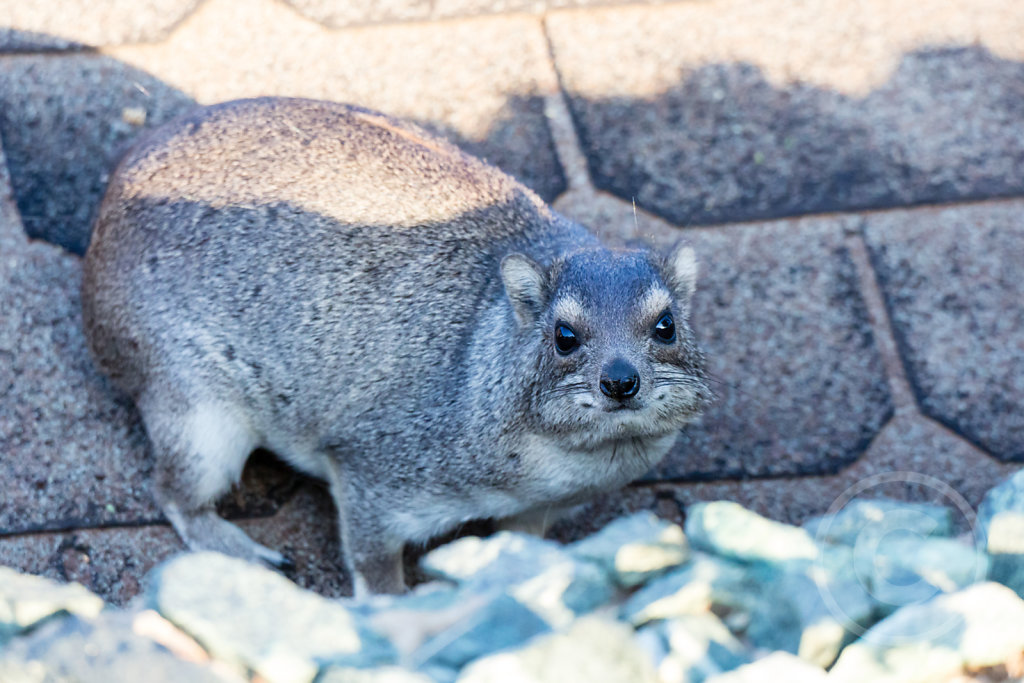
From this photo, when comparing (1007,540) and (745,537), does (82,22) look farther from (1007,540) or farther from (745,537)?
(1007,540)

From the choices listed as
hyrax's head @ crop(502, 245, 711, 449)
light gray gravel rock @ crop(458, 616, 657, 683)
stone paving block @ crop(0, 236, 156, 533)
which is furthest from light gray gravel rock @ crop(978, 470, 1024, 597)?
stone paving block @ crop(0, 236, 156, 533)

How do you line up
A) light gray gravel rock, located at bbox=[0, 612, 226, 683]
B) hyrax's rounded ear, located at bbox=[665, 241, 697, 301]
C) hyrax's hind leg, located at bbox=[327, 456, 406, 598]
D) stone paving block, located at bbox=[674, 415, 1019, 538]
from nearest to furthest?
light gray gravel rock, located at bbox=[0, 612, 226, 683] → hyrax's rounded ear, located at bbox=[665, 241, 697, 301] → hyrax's hind leg, located at bbox=[327, 456, 406, 598] → stone paving block, located at bbox=[674, 415, 1019, 538]

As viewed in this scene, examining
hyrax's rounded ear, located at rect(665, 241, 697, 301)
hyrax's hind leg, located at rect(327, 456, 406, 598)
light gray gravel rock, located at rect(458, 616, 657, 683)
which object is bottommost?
hyrax's hind leg, located at rect(327, 456, 406, 598)

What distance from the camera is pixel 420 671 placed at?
2512 millimetres

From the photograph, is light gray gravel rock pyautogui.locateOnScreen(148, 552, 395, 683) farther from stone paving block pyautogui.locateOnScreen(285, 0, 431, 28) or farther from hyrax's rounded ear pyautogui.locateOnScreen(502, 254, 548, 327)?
stone paving block pyautogui.locateOnScreen(285, 0, 431, 28)

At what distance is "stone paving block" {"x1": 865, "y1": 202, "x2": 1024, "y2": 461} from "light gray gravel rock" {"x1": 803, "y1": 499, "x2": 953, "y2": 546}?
1366 millimetres

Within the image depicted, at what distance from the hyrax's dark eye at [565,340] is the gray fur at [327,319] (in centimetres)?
26

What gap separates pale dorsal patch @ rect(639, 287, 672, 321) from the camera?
11.6ft

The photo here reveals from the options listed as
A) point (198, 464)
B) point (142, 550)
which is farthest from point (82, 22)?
point (142, 550)

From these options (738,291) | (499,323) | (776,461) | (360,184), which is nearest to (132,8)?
(360,184)

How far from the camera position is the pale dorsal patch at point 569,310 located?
354 centimetres

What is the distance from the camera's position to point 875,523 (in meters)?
3.22

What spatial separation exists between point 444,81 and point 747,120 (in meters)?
1.51

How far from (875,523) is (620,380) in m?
0.85
